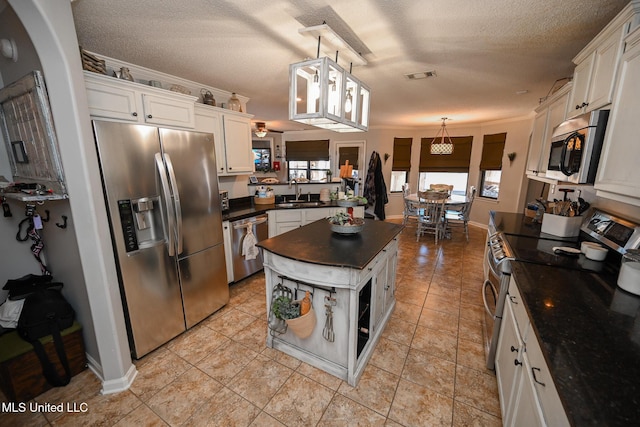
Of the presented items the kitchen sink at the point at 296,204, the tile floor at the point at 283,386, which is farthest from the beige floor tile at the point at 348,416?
the kitchen sink at the point at 296,204

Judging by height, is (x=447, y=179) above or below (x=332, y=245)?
above

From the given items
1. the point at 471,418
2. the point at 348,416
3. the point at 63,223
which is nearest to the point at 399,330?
the point at 471,418

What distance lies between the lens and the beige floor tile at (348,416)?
1470 millimetres

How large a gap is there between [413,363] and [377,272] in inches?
29.5

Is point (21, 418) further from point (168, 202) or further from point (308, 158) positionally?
point (308, 158)

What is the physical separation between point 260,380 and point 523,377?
1547 millimetres

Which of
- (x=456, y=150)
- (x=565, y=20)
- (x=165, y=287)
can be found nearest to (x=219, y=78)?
(x=165, y=287)

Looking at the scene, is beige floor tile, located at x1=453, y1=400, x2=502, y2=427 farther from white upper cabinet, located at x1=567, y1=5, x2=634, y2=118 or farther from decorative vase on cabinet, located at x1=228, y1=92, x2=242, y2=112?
decorative vase on cabinet, located at x1=228, y1=92, x2=242, y2=112

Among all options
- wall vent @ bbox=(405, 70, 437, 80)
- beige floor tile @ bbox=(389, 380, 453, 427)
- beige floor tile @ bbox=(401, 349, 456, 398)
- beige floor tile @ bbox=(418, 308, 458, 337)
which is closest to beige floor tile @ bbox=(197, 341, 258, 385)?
beige floor tile @ bbox=(389, 380, 453, 427)

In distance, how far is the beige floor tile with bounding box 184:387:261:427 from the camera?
148 centimetres

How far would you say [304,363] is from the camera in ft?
6.27

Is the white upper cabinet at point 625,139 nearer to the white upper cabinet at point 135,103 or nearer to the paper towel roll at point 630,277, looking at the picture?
the paper towel roll at point 630,277

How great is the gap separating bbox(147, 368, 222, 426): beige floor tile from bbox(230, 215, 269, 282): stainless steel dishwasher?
4.33ft

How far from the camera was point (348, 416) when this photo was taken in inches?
59.4
